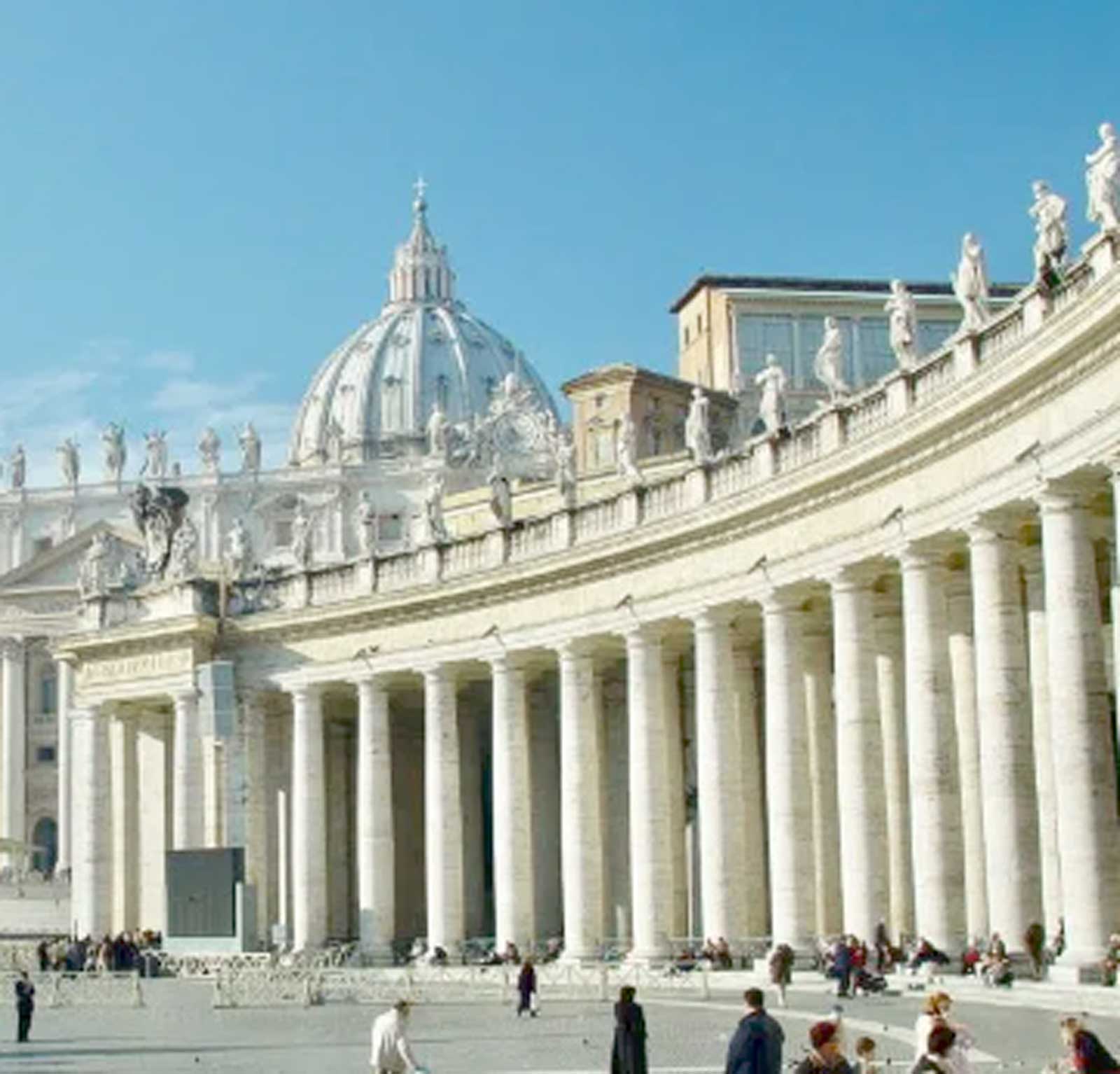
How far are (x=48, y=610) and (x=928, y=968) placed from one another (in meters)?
139

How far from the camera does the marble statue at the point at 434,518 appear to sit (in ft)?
252

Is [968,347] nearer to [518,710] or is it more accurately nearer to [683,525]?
[683,525]

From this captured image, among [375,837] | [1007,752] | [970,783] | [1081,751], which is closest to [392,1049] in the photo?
[1081,751]

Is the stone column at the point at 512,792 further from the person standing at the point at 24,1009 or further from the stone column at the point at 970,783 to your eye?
the person standing at the point at 24,1009

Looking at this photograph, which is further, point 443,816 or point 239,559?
point 239,559

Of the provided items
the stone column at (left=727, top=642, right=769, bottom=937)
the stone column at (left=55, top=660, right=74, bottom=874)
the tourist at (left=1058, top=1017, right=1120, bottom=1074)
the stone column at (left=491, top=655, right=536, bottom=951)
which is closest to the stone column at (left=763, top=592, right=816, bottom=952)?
the stone column at (left=727, top=642, right=769, bottom=937)

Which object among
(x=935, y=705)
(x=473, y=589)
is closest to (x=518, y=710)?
(x=473, y=589)

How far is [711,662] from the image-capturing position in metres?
62.8

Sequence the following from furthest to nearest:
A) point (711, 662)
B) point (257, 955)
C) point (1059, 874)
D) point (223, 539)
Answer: point (223, 539), point (257, 955), point (711, 662), point (1059, 874)

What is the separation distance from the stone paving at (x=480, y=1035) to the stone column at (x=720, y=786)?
19.0 ft

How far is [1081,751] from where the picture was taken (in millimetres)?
44594

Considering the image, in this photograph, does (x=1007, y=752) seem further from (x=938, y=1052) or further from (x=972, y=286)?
(x=938, y=1052)

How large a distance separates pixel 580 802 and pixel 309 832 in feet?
41.5

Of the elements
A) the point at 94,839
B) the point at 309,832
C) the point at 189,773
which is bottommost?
the point at 309,832
